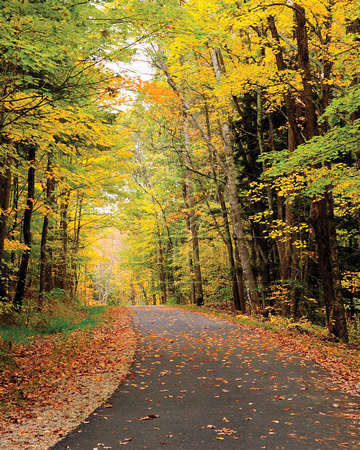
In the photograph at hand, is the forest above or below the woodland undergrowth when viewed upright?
above

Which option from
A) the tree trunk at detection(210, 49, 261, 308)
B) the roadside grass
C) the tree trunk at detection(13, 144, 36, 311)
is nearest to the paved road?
the roadside grass

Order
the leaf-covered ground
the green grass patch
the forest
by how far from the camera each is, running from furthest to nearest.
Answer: the green grass patch → the forest → the leaf-covered ground

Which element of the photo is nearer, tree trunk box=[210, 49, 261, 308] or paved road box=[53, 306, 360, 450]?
paved road box=[53, 306, 360, 450]

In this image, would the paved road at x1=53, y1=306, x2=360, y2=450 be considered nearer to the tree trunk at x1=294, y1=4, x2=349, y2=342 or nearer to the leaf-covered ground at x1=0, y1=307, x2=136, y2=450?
the leaf-covered ground at x1=0, y1=307, x2=136, y2=450

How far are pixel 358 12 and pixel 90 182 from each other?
10.8 meters

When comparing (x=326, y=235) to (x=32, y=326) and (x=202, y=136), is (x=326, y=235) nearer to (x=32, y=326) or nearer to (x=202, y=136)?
(x=202, y=136)

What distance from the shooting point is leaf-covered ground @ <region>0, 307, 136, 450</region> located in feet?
14.0

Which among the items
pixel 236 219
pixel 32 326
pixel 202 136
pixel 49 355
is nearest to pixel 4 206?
pixel 32 326

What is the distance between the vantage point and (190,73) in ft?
50.6

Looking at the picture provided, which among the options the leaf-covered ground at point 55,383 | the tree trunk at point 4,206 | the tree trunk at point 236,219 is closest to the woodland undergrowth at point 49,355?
the leaf-covered ground at point 55,383

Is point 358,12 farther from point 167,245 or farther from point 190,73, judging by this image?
point 167,245

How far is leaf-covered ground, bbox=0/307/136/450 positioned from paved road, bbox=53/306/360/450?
0.31 metres

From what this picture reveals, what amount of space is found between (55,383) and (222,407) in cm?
303

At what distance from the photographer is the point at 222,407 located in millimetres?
4934
